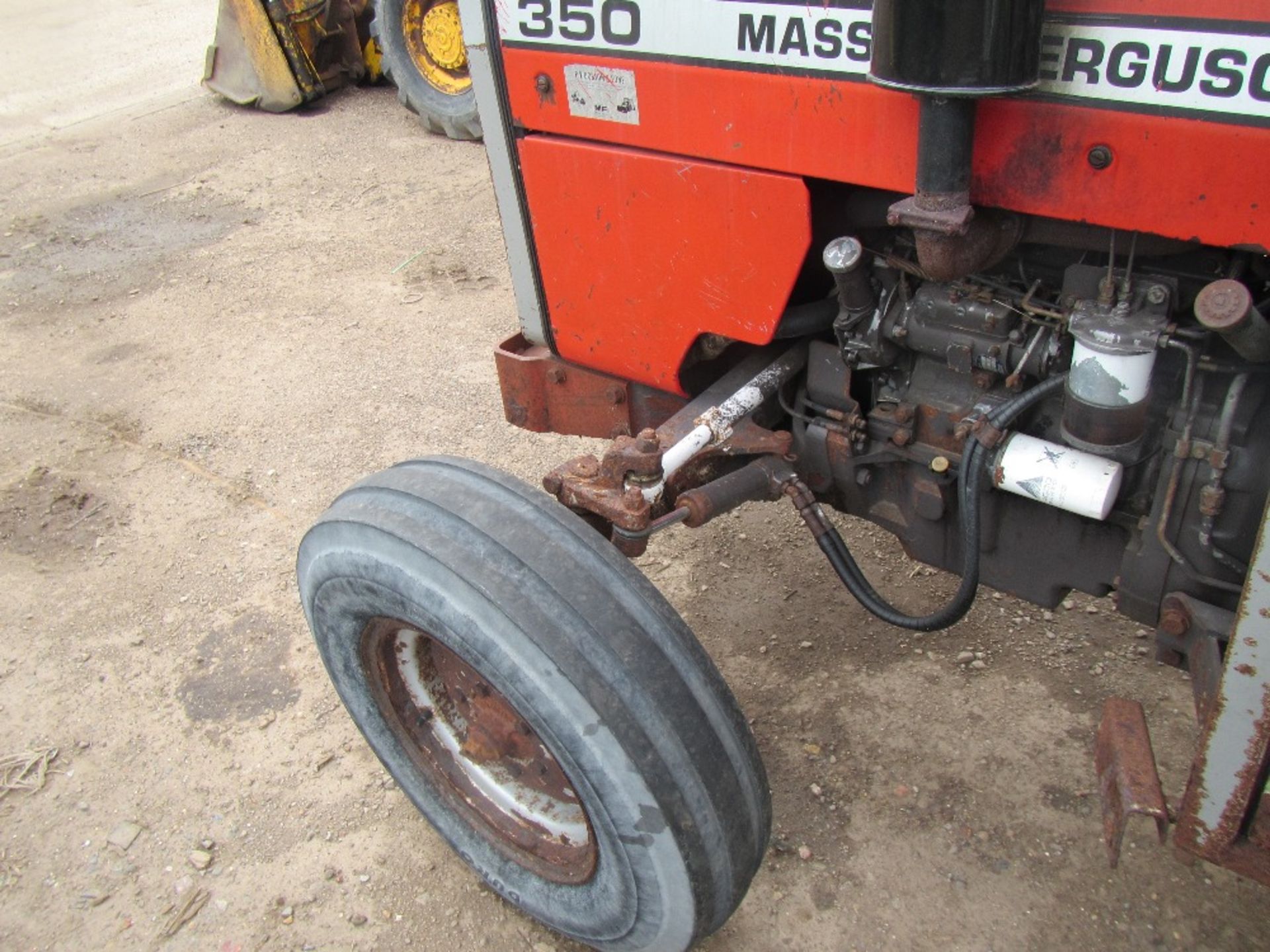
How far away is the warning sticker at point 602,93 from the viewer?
194cm

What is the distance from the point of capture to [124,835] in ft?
8.07

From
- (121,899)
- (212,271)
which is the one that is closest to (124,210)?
(212,271)

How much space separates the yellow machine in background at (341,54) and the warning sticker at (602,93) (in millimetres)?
4619

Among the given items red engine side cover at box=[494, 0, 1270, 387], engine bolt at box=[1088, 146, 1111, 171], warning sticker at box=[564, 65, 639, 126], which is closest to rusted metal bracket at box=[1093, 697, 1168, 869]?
red engine side cover at box=[494, 0, 1270, 387]

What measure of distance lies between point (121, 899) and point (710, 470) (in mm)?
1609

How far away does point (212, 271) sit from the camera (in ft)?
17.1

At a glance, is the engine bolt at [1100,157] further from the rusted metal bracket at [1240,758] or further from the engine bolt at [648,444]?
the engine bolt at [648,444]

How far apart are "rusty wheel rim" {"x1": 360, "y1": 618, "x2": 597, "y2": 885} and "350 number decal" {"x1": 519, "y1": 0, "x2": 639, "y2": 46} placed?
1152 millimetres

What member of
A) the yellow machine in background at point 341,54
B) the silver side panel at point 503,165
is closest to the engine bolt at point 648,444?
the silver side panel at point 503,165

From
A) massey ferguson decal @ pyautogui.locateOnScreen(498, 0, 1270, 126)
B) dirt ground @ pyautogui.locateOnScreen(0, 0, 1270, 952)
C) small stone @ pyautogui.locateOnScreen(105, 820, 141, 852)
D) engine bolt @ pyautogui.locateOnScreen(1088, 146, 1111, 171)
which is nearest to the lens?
massey ferguson decal @ pyautogui.locateOnScreen(498, 0, 1270, 126)

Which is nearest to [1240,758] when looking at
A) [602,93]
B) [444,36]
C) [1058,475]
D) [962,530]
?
[1058,475]

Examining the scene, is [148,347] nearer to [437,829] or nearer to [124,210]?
[124,210]

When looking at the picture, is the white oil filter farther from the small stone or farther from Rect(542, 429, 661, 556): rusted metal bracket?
the small stone

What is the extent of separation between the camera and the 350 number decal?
6.13 feet
